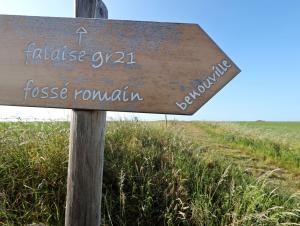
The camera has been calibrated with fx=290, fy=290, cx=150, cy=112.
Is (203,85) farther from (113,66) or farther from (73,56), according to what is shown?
(73,56)

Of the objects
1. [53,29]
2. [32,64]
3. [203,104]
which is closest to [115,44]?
[53,29]

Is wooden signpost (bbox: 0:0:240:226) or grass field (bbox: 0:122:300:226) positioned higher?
wooden signpost (bbox: 0:0:240:226)

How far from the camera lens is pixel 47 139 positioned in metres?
3.75

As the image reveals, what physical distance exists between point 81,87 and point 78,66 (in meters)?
0.14

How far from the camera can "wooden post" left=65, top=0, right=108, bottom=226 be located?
1.95 meters

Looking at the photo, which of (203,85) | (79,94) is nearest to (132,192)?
(79,94)

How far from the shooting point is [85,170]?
195 centimetres

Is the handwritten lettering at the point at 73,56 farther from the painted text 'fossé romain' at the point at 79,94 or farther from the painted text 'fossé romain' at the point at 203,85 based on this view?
the painted text 'fossé romain' at the point at 203,85

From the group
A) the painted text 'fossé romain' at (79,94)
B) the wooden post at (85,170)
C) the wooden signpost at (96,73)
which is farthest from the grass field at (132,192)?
the painted text 'fossé romain' at (79,94)

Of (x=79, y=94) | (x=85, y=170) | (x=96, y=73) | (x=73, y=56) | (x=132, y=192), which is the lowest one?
(x=132, y=192)

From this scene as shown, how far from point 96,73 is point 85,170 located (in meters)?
0.65

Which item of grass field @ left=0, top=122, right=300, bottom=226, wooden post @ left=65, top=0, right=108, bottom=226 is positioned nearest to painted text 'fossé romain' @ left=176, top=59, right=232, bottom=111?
wooden post @ left=65, top=0, right=108, bottom=226

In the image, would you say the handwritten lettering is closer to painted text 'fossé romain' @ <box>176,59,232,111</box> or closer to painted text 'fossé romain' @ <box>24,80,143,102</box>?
painted text 'fossé romain' @ <box>24,80,143,102</box>

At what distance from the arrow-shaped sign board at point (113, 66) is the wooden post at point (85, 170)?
0.17 metres
